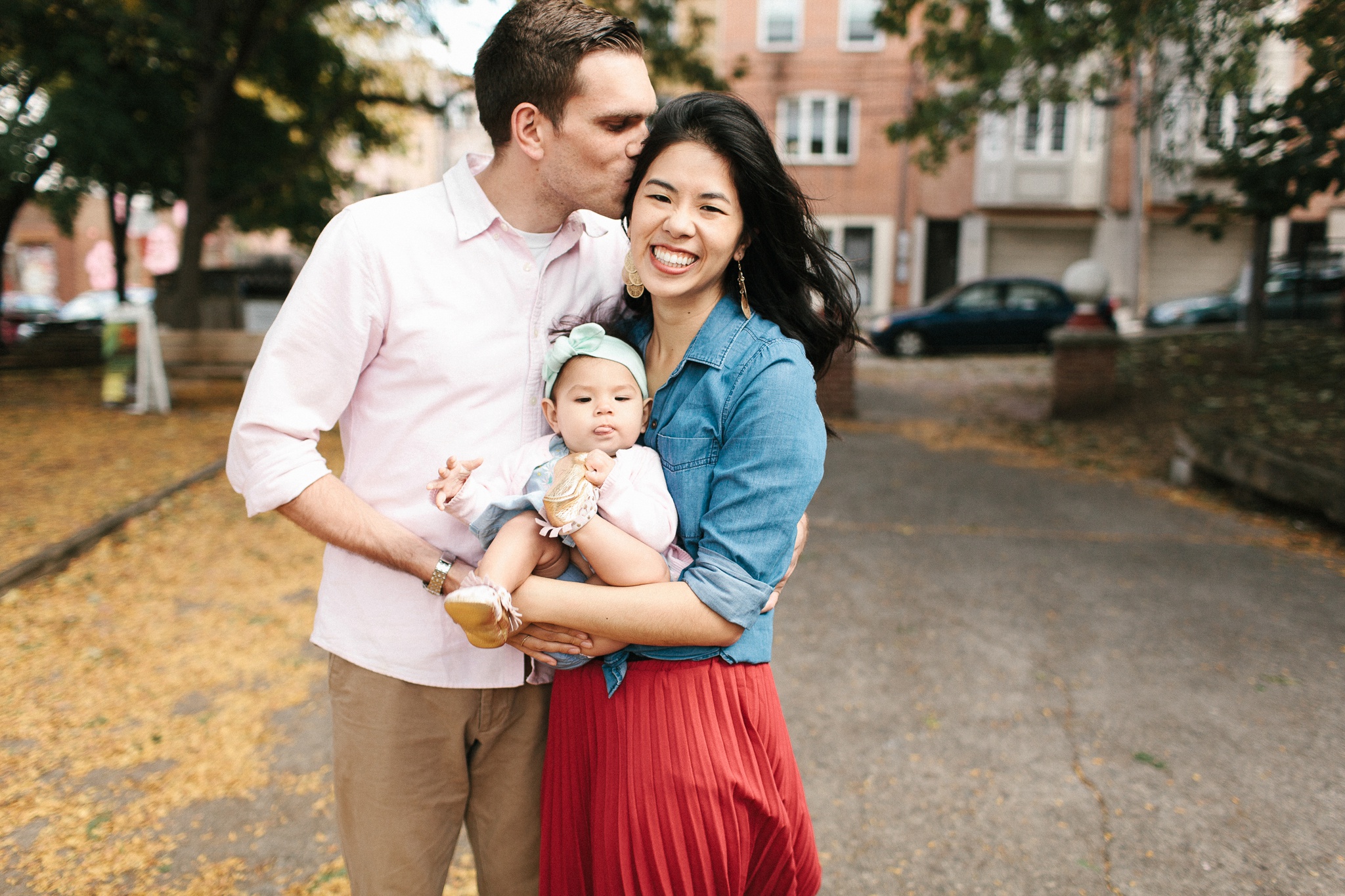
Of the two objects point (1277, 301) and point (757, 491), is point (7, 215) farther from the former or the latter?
point (1277, 301)

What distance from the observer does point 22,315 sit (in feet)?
78.3

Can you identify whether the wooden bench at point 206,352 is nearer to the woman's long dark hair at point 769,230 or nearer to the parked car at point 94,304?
the woman's long dark hair at point 769,230

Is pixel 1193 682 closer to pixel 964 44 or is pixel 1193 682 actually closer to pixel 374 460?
pixel 374 460

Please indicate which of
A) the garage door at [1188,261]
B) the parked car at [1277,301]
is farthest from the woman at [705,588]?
the garage door at [1188,261]

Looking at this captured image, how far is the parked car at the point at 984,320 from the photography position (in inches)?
682

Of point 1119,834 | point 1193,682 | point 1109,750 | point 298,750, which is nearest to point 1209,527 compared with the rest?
point 1193,682

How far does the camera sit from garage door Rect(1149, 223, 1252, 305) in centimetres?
2691

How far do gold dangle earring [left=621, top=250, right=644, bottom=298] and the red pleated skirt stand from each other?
78 centimetres

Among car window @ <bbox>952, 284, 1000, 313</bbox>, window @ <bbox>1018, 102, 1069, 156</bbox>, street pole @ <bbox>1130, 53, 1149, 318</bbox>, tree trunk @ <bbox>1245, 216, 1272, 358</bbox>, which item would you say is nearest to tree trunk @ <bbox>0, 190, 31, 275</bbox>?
car window @ <bbox>952, 284, 1000, 313</bbox>

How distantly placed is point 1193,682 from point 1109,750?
85 cm

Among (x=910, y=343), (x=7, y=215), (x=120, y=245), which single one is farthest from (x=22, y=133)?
(x=910, y=343)

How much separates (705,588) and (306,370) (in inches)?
34.8

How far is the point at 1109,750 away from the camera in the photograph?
3.70 m

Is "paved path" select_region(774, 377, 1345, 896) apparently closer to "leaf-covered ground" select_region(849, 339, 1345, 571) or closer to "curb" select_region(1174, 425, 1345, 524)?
"curb" select_region(1174, 425, 1345, 524)
